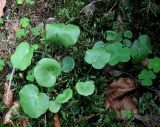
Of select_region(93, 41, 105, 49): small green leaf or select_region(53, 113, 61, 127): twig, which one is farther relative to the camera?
select_region(93, 41, 105, 49): small green leaf

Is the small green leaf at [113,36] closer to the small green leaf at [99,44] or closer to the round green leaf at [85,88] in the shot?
the small green leaf at [99,44]

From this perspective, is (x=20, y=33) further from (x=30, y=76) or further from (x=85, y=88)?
(x=85, y=88)

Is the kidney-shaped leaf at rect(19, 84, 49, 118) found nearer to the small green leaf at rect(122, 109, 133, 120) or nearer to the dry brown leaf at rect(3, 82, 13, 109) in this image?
the dry brown leaf at rect(3, 82, 13, 109)

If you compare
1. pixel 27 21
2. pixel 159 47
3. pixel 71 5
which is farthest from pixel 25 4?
pixel 159 47

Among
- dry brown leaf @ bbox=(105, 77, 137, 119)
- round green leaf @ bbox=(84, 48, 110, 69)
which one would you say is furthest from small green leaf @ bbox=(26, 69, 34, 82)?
dry brown leaf @ bbox=(105, 77, 137, 119)

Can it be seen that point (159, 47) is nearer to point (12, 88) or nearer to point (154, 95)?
point (154, 95)

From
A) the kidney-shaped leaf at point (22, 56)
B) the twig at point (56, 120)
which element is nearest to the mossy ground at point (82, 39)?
the twig at point (56, 120)
